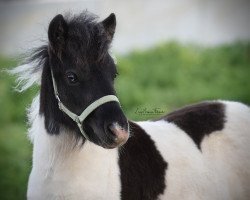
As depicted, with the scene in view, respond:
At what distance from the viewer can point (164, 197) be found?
3.12 m

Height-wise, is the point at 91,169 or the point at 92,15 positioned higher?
the point at 92,15

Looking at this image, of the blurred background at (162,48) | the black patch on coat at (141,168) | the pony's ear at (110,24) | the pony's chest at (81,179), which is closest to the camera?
the pony's chest at (81,179)

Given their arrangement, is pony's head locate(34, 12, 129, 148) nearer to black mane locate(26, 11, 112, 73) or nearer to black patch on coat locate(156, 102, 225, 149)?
black mane locate(26, 11, 112, 73)

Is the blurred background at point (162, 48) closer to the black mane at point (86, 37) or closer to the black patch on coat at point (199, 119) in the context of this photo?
the black patch on coat at point (199, 119)

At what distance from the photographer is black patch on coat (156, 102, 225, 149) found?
3.46m

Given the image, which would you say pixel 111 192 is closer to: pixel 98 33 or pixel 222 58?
pixel 98 33

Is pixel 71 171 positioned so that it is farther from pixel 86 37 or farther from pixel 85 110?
pixel 86 37

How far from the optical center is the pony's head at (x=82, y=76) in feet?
8.98

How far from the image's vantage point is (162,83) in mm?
7488

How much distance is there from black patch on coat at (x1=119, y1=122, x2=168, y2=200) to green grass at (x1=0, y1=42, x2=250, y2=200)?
90.7 inches

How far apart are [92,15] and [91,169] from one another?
0.94 metres

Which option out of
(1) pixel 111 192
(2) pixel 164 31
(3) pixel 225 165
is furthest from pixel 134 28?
(1) pixel 111 192

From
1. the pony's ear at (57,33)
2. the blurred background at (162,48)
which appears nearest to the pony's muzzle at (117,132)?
the pony's ear at (57,33)

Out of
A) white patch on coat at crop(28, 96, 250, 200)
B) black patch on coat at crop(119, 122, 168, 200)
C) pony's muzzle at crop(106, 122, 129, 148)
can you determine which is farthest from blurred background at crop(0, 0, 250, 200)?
pony's muzzle at crop(106, 122, 129, 148)
